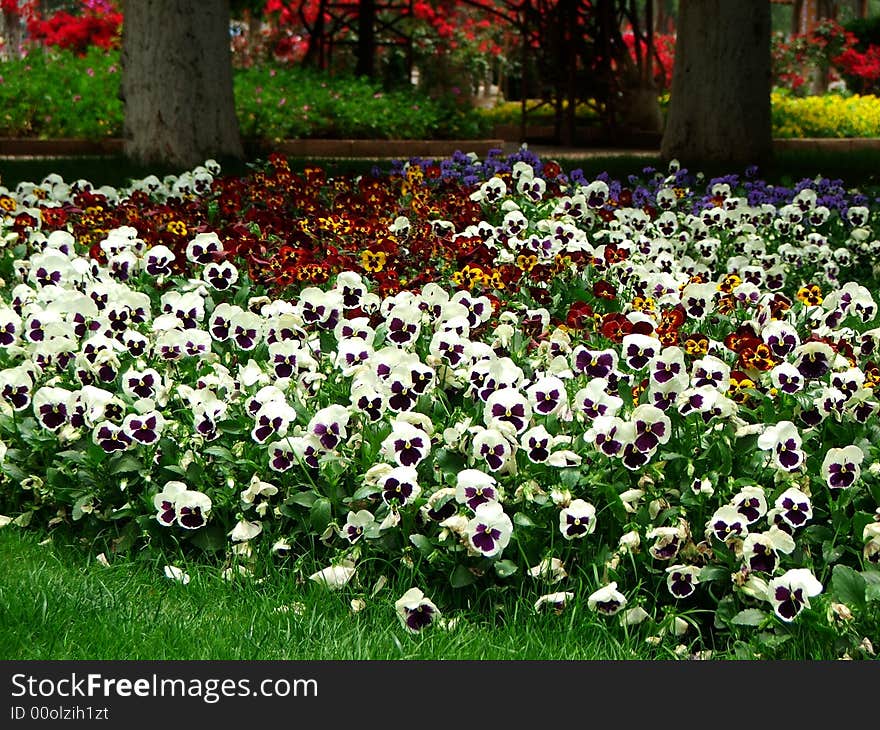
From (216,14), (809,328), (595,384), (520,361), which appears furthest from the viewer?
(216,14)

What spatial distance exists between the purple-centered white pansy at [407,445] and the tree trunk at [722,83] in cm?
717

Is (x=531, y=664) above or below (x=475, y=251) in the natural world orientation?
below

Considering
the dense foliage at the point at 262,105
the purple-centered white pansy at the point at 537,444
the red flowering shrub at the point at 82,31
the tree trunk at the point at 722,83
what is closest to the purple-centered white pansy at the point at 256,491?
the purple-centered white pansy at the point at 537,444

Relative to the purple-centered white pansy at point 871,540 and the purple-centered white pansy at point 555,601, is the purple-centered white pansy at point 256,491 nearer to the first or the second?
the purple-centered white pansy at point 555,601

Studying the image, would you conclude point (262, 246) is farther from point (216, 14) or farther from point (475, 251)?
point (216, 14)

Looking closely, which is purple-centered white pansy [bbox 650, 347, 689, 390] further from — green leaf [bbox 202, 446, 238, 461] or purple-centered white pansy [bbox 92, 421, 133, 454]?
purple-centered white pansy [bbox 92, 421, 133, 454]

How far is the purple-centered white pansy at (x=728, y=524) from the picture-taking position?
2.98 m

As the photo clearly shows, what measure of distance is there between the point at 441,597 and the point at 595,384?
2.39ft

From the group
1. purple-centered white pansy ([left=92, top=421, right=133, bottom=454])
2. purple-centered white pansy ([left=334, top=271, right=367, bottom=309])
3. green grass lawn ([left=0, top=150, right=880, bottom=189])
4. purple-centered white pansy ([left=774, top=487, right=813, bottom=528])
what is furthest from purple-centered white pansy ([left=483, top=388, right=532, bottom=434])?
green grass lawn ([left=0, top=150, right=880, bottom=189])

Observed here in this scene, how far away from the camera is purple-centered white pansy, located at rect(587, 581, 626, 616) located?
9.56 feet

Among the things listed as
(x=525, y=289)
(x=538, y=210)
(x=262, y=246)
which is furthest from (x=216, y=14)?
(x=525, y=289)

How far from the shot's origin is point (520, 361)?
416 centimetres

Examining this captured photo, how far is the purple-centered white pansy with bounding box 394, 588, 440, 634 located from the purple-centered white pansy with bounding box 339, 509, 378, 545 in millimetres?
286

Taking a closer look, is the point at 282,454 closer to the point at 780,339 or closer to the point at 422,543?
the point at 422,543
